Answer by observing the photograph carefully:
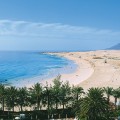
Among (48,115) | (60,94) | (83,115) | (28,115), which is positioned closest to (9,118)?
(28,115)

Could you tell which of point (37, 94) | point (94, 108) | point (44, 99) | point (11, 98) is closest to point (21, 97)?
point (11, 98)

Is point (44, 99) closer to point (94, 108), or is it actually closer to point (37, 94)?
point (37, 94)

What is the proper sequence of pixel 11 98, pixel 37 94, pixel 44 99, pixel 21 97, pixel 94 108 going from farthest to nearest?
pixel 44 99
pixel 37 94
pixel 21 97
pixel 11 98
pixel 94 108

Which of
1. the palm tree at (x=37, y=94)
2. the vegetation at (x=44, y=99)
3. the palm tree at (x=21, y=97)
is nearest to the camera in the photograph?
the vegetation at (x=44, y=99)

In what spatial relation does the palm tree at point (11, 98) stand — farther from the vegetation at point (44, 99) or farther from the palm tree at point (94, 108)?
the palm tree at point (94, 108)

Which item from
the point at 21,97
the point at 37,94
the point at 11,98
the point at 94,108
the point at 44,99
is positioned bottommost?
the point at 44,99

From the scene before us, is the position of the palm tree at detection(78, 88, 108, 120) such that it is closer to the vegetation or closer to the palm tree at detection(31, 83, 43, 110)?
the vegetation

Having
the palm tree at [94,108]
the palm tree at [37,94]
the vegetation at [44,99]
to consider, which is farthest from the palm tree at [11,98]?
the palm tree at [94,108]

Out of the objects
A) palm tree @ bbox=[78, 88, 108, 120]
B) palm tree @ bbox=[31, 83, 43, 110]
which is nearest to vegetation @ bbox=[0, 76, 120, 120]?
palm tree @ bbox=[31, 83, 43, 110]

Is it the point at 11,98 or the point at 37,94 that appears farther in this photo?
the point at 37,94

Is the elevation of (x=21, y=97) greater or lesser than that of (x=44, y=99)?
greater

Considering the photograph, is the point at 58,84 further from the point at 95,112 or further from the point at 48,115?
the point at 95,112

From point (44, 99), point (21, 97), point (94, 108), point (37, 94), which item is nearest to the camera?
point (94, 108)

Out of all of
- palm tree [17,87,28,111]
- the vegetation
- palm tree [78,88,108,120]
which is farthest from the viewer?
palm tree [17,87,28,111]
